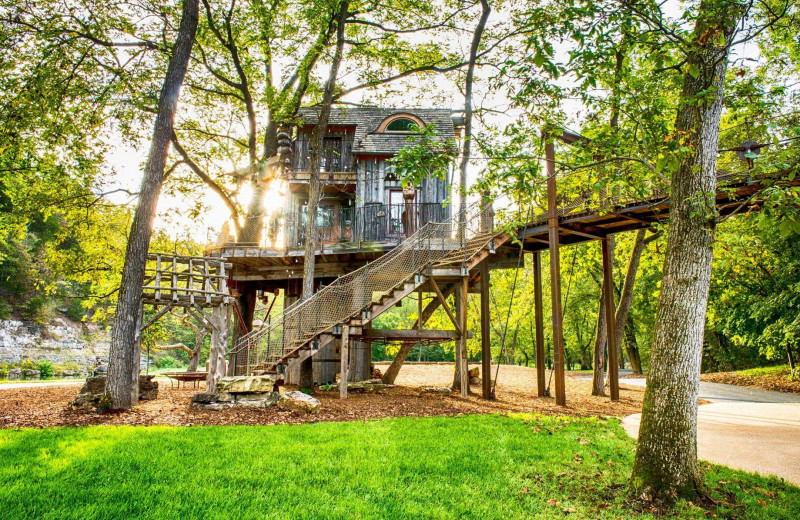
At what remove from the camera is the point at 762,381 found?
58.5ft

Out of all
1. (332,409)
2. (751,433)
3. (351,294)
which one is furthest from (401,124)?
(751,433)

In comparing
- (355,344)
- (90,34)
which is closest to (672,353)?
(355,344)

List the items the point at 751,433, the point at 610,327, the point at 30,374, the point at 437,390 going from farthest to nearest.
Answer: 1. the point at 30,374
2. the point at 437,390
3. the point at 610,327
4. the point at 751,433

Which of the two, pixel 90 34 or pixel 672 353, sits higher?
pixel 90 34

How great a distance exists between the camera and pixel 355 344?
18.2 m

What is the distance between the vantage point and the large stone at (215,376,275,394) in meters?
10.4

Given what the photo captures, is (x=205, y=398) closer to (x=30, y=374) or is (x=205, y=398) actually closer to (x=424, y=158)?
(x=424, y=158)

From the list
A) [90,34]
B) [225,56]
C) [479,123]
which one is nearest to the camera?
[90,34]

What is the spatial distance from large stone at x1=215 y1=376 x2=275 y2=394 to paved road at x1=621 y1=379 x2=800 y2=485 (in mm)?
7507

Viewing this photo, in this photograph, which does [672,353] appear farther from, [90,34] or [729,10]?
[90,34]

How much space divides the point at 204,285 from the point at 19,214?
811 centimetres

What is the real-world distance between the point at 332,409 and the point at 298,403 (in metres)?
0.83

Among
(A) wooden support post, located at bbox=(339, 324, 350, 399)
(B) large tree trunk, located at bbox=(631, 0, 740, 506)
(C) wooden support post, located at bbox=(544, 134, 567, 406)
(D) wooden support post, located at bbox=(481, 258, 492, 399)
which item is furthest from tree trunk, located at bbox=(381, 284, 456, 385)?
(B) large tree trunk, located at bbox=(631, 0, 740, 506)

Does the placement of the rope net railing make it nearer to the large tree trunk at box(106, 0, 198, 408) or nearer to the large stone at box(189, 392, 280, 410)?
the large stone at box(189, 392, 280, 410)
